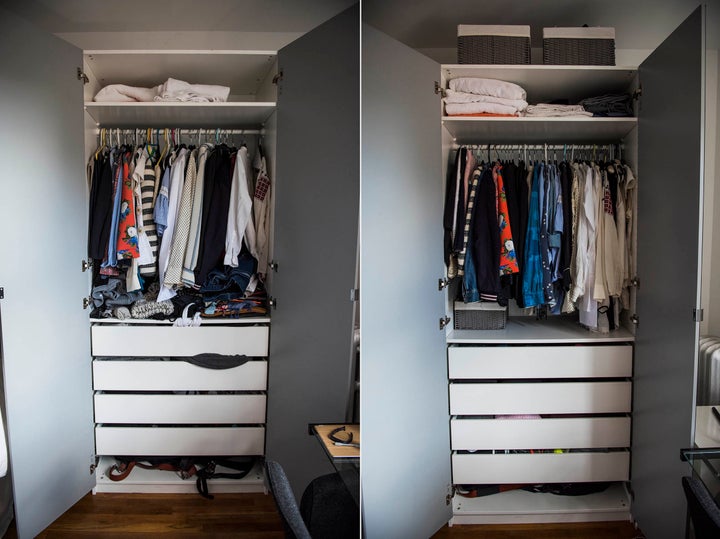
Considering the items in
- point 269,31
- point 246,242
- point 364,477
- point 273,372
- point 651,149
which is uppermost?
point 269,31

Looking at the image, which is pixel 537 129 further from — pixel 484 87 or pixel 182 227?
pixel 182 227

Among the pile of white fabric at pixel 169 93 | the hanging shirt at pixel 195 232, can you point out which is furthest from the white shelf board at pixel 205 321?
the pile of white fabric at pixel 169 93

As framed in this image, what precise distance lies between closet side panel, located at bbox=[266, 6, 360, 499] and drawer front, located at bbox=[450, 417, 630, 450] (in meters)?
0.95

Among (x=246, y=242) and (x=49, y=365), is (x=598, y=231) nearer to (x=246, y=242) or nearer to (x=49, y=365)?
(x=246, y=242)

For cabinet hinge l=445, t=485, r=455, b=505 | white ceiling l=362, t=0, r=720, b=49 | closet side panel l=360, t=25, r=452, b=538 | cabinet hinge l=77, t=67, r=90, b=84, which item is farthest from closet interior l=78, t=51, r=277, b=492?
cabinet hinge l=445, t=485, r=455, b=505

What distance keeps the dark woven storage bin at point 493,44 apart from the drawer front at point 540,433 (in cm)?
138

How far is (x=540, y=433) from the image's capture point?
239 cm

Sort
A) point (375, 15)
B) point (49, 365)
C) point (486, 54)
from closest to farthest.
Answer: point (49, 365), point (375, 15), point (486, 54)

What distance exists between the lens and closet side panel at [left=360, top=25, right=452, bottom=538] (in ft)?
5.44

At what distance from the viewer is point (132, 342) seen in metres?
1.53

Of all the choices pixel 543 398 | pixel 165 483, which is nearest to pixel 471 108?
pixel 543 398

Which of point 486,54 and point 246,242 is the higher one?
point 486,54

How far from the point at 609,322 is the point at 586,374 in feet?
0.77

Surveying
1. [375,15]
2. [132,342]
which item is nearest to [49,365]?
[132,342]
